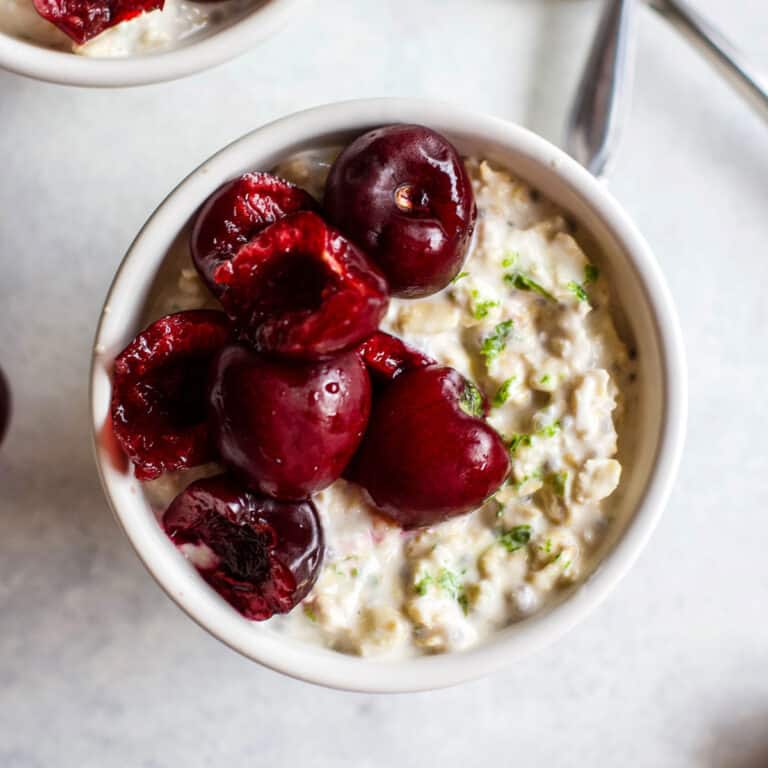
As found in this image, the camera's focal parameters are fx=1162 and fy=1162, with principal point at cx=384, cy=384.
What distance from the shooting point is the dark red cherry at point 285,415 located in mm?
956

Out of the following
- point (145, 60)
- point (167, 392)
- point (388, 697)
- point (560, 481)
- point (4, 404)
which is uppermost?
point (145, 60)

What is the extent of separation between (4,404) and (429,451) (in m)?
0.64

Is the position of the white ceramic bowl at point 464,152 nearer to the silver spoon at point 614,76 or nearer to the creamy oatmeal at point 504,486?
the creamy oatmeal at point 504,486

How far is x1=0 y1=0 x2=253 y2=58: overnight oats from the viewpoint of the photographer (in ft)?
3.69

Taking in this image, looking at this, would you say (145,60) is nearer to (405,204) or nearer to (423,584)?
(405,204)

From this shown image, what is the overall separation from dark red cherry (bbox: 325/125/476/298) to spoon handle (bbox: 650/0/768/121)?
1.73 feet

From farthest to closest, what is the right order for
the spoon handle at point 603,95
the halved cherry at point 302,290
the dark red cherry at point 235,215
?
the spoon handle at point 603,95, the dark red cherry at point 235,215, the halved cherry at point 302,290

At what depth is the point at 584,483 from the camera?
3.60 ft

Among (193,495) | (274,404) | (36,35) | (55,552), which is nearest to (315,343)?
(274,404)

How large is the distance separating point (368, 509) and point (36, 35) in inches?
23.0

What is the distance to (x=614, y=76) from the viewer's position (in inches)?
55.4

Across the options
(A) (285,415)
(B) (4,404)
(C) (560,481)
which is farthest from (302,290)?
(B) (4,404)

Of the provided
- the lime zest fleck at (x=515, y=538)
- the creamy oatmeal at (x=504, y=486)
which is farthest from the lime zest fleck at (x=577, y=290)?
the lime zest fleck at (x=515, y=538)

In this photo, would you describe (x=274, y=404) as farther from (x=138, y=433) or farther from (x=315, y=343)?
(x=138, y=433)
